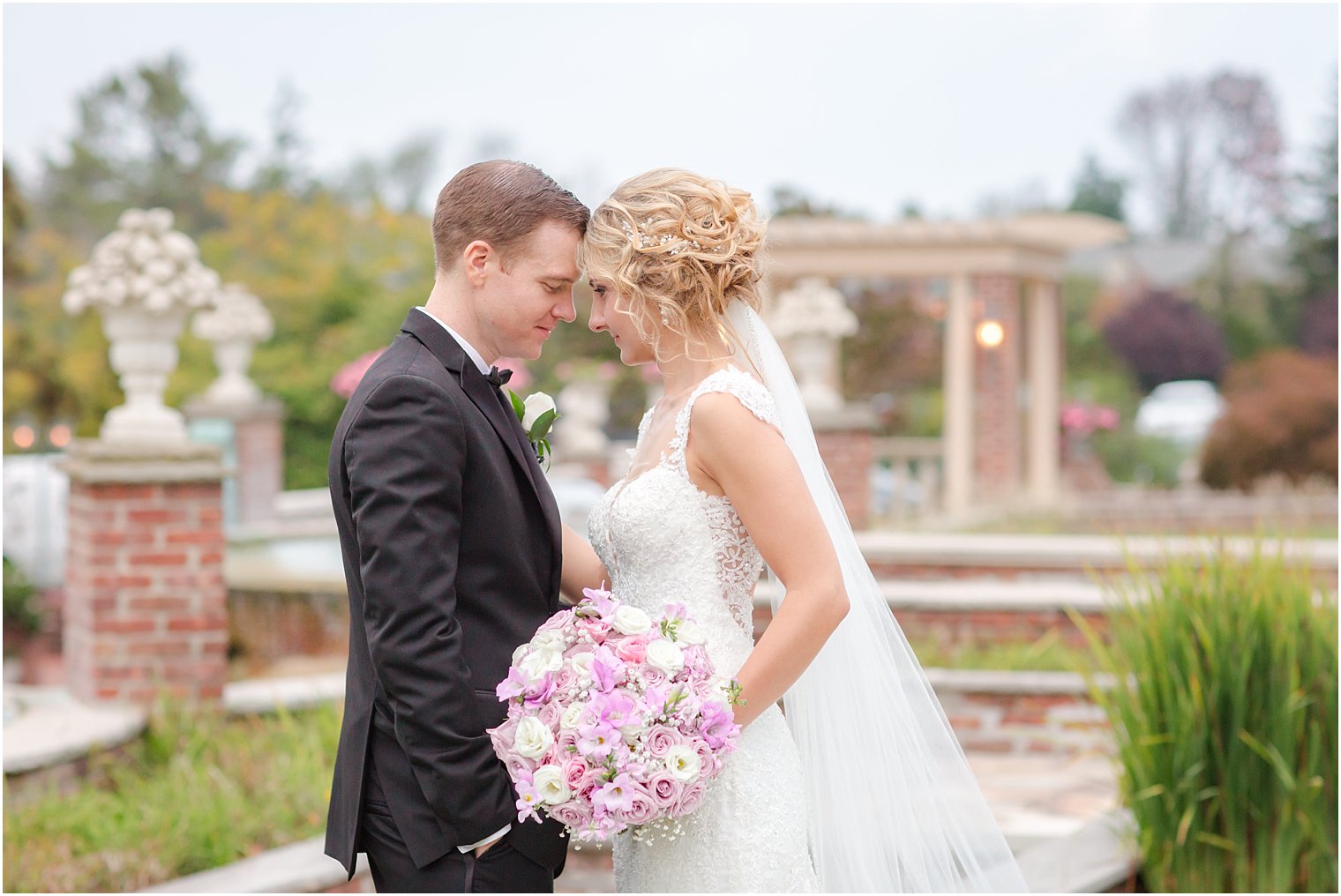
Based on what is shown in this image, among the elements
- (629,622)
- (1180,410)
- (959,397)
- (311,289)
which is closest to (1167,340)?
(1180,410)

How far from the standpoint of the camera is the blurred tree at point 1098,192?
48031 millimetres

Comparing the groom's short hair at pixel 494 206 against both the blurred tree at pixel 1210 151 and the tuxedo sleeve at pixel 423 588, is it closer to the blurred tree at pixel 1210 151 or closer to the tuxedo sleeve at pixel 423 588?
the tuxedo sleeve at pixel 423 588

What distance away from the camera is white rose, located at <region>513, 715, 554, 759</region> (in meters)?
2.27

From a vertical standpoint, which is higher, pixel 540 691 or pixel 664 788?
pixel 540 691

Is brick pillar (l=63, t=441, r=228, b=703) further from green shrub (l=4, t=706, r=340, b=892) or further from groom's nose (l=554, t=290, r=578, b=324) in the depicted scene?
groom's nose (l=554, t=290, r=578, b=324)

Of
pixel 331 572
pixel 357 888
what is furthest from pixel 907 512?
pixel 357 888

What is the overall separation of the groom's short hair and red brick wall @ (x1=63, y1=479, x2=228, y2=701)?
3887 mm

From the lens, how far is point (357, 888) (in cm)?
421

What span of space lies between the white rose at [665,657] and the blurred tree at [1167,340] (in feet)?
110

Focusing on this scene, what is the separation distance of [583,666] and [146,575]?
13.9 feet

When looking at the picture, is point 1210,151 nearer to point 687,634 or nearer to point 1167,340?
point 1167,340

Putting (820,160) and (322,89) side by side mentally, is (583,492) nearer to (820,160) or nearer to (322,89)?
(820,160)

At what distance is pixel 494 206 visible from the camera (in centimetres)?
252

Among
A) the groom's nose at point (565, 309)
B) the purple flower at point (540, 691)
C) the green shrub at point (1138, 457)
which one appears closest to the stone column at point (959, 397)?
the green shrub at point (1138, 457)
